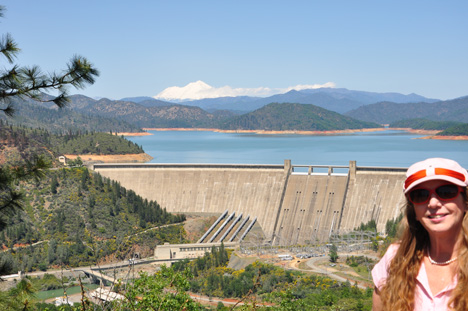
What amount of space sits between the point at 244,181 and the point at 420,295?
63033mm

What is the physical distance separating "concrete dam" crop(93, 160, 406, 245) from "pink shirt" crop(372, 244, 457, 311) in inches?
2135

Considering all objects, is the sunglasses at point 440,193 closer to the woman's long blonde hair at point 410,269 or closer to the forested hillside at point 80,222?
the woman's long blonde hair at point 410,269

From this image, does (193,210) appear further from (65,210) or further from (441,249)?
(441,249)

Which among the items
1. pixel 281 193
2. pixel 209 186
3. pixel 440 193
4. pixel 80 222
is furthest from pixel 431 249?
pixel 209 186

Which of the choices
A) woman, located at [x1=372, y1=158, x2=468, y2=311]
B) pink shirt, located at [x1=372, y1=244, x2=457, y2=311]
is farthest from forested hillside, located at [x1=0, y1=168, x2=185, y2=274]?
woman, located at [x1=372, y1=158, x2=468, y2=311]

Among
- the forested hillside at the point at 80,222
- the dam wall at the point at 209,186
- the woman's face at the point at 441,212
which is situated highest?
the woman's face at the point at 441,212

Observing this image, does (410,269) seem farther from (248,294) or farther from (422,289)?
(248,294)

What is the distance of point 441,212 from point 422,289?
1.87 feet

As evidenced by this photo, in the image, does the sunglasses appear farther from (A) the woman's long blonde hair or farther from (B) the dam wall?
(B) the dam wall

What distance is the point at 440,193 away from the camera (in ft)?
12.3

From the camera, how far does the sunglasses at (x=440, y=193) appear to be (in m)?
3.72

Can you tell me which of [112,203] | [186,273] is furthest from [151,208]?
[186,273]

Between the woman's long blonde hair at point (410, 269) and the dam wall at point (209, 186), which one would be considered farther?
the dam wall at point (209, 186)

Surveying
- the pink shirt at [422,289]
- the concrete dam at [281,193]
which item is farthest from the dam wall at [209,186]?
the pink shirt at [422,289]
